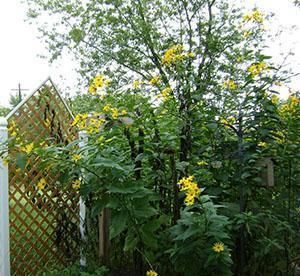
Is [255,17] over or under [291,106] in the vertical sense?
over

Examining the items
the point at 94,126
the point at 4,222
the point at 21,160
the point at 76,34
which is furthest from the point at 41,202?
the point at 76,34

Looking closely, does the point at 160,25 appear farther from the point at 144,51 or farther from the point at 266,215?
the point at 266,215

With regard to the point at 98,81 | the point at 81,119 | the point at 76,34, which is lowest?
the point at 81,119

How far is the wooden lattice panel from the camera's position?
280 cm

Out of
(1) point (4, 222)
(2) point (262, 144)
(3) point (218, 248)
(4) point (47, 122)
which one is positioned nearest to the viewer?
(3) point (218, 248)

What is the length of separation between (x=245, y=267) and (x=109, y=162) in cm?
87

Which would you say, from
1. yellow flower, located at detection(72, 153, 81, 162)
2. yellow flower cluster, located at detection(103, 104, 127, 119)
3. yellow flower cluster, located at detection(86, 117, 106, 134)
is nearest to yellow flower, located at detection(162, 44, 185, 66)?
yellow flower cluster, located at detection(103, 104, 127, 119)

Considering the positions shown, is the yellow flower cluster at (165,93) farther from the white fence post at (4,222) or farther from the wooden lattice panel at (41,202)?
the white fence post at (4,222)

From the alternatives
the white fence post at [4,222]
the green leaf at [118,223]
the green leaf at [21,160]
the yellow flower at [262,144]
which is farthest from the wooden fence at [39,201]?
the yellow flower at [262,144]

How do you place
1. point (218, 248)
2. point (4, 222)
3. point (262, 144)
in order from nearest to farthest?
point (218, 248) → point (262, 144) → point (4, 222)

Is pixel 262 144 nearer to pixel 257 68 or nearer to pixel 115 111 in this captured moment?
pixel 257 68

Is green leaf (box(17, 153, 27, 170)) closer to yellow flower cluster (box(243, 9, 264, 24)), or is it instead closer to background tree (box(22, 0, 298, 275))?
background tree (box(22, 0, 298, 275))

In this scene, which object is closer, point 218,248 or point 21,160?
point 218,248

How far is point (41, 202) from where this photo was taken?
2.91 m
